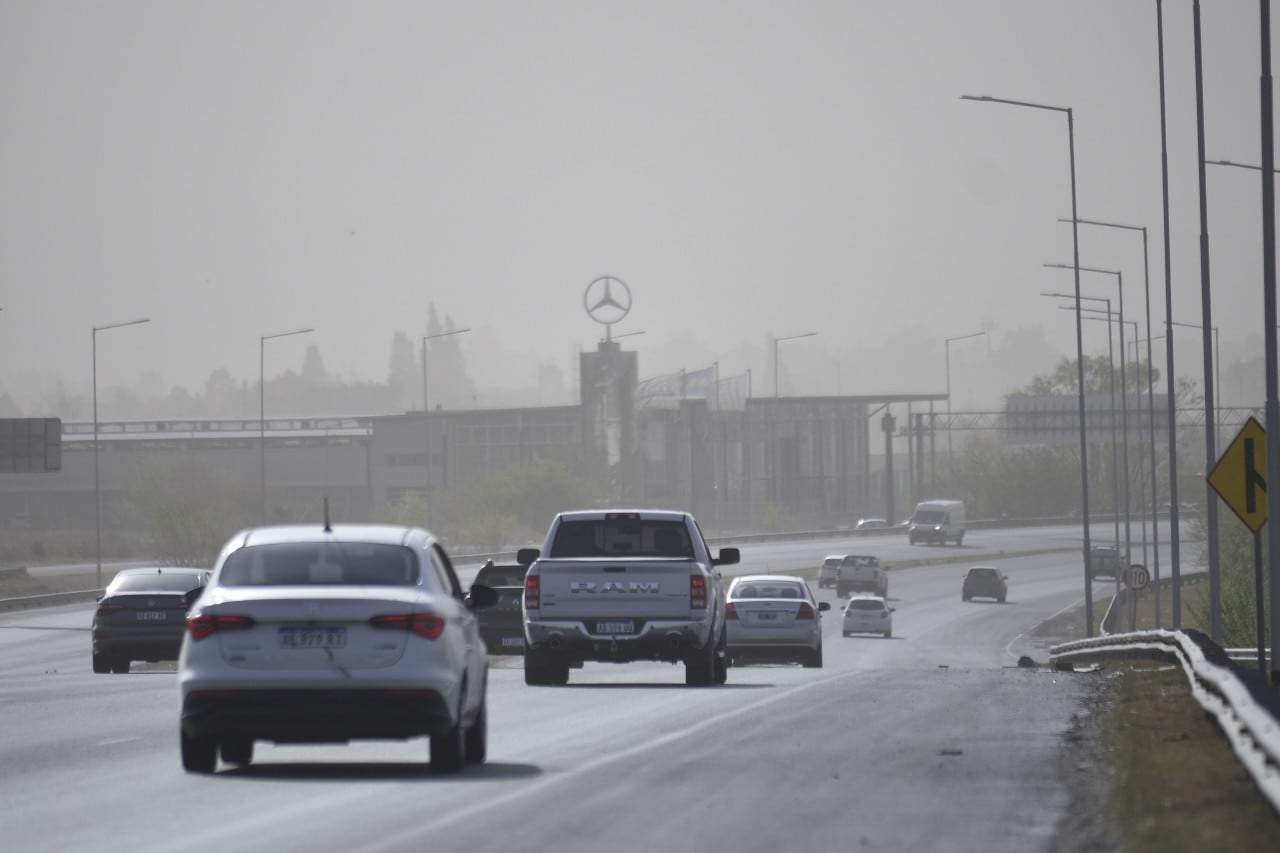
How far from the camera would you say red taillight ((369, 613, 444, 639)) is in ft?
44.4

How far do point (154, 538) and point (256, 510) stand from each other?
97.4 ft

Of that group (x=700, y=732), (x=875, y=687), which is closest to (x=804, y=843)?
(x=700, y=732)

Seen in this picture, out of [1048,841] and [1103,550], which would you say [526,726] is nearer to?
[1048,841]

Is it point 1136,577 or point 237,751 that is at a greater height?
point 237,751

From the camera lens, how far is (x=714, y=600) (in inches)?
937

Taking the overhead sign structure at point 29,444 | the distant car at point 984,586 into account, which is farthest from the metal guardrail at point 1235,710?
the overhead sign structure at point 29,444

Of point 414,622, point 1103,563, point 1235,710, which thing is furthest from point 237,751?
point 1103,563

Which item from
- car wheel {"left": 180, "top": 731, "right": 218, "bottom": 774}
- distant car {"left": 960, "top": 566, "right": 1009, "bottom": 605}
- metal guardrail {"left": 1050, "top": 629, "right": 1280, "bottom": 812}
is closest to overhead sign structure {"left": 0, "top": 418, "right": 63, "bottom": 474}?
distant car {"left": 960, "top": 566, "right": 1009, "bottom": 605}

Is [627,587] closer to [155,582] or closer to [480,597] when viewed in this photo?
[480,597]

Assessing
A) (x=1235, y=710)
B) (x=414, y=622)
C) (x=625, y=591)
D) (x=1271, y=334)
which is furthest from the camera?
(x=1271, y=334)

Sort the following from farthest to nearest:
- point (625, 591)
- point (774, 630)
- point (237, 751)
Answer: point (774, 630), point (625, 591), point (237, 751)

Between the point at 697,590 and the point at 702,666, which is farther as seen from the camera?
the point at 702,666

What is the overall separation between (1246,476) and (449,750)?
12836 millimetres

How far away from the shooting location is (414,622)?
13609mm
